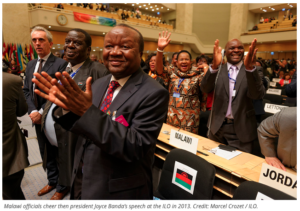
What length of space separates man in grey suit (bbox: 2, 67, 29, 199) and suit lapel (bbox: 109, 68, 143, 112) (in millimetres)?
921

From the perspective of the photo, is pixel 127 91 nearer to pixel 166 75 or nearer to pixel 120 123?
pixel 120 123

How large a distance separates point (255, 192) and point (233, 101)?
1.09 meters

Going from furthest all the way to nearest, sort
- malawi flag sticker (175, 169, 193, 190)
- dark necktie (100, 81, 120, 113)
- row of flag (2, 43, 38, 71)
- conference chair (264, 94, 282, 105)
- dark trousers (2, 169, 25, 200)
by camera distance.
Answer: row of flag (2, 43, 38, 71)
conference chair (264, 94, 282, 105)
dark trousers (2, 169, 25, 200)
malawi flag sticker (175, 169, 193, 190)
dark necktie (100, 81, 120, 113)

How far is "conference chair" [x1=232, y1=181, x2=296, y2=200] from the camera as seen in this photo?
3.26 feet

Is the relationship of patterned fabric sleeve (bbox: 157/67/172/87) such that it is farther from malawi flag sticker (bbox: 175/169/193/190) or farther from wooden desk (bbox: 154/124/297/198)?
malawi flag sticker (bbox: 175/169/193/190)

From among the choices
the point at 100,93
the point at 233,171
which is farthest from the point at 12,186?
the point at 233,171

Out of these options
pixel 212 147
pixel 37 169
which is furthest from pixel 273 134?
pixel 37 169

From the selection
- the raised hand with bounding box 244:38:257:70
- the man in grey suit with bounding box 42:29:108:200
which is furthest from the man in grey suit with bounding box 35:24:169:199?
the raised hand with bounding box 244:38:257:70

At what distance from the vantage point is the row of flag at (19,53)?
9195 mm

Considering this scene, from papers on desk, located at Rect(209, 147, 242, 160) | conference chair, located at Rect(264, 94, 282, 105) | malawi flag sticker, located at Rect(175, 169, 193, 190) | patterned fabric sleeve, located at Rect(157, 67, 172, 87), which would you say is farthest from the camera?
conference chair, located at Rect(264, 94, 282, 105)

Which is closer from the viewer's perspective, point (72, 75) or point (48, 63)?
point (72, 75)

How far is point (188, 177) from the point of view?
4.70 feet

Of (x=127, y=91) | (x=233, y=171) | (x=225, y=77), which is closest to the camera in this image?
(x=127, y=91)
